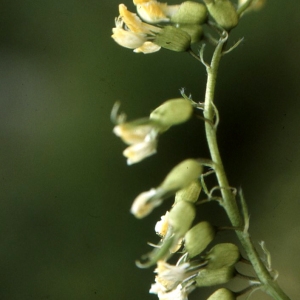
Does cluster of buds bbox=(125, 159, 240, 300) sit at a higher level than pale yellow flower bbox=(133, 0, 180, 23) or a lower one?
lower

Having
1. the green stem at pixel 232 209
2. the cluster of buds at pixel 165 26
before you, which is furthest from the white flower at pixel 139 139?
the cluster of buds at pixel 165 26

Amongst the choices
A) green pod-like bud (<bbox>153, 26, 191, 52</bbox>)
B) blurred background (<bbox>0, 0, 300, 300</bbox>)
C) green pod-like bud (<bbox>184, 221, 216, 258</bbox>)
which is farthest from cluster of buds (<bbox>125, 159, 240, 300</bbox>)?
blurred background (<bbox>0, 0, 300, 300</bbox>)

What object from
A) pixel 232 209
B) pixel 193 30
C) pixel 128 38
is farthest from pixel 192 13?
pixel 232 209

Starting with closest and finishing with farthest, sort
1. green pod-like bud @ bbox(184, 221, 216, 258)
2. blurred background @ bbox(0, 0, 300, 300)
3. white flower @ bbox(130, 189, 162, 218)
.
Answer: white flower @ bbox(130, 189, 162, 218), green pod-like bud @ bbox(184, 221, 216, 258), blurred background @ bbox(0, 0, 300, 300)

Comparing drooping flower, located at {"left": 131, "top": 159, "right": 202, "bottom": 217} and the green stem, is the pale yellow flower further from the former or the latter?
drooping flower, located at {"left": 131, "top": 159, "right": 202, "bottom": 217}

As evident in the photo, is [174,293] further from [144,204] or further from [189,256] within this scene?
[144,204]

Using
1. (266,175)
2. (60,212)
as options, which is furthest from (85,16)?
(266,175)
